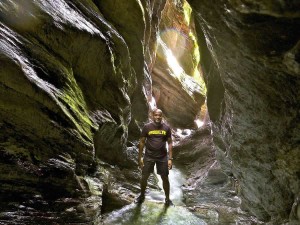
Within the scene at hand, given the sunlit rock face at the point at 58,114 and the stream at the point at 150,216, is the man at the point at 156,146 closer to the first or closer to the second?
the stream at the point at 150,216

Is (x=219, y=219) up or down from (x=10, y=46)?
down

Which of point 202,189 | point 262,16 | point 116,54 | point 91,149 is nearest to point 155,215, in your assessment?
point 91,149

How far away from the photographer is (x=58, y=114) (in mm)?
8945

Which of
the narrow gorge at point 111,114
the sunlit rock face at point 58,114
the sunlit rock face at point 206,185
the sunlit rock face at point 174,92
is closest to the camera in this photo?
the narrow gorge at point 111,114

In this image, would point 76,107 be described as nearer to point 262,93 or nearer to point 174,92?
point 262,93

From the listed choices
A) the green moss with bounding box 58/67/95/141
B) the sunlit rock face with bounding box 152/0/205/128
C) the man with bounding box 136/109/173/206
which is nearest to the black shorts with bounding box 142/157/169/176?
the man with bounding box 136/109/173/206

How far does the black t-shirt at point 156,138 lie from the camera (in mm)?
9539

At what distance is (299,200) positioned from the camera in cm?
610

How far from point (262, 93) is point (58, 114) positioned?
19.1ft

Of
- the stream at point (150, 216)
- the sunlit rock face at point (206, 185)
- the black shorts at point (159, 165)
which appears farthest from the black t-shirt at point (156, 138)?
the sunlit rock face at point (206, 185)

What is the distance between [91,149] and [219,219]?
4770 mm

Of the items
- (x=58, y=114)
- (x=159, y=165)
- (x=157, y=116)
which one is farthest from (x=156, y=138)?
(x=58, y=114)

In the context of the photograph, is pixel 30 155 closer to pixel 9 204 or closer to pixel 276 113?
pixel 9 204

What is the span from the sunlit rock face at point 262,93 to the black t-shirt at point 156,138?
2123mm
